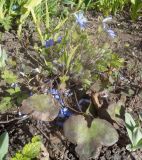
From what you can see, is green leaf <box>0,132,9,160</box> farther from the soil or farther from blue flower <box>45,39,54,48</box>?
blue flower <box>45,39,54,48</box>

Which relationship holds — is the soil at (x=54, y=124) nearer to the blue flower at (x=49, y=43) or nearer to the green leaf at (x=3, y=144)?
the blue flower at (x=49, y=43)

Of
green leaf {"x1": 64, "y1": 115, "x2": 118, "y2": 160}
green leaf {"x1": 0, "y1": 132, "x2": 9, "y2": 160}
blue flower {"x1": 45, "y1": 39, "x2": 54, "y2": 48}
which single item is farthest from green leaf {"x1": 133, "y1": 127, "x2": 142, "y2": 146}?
blue flower {"x1": 45, "y1": 39, "x2": 54, "y2": 48}

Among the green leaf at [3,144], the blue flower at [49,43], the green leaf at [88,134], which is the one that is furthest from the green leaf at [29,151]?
the blue flower at [49,43]

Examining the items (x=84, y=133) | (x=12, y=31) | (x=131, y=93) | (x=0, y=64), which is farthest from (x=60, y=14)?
(x=84, y=133)

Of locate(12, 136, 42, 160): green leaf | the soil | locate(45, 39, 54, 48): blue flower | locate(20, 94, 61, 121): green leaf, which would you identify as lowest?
the soil

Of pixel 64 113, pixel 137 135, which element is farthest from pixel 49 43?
pixel 137 135
